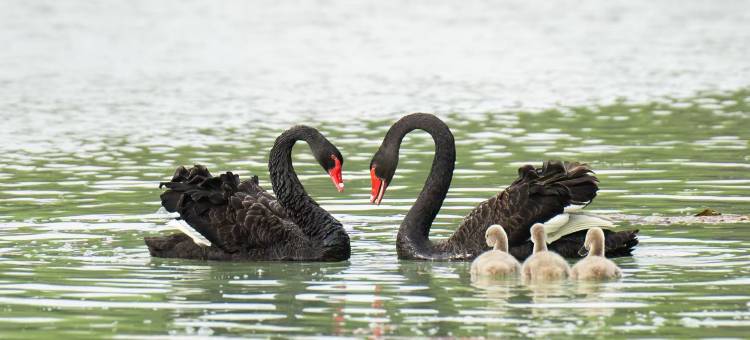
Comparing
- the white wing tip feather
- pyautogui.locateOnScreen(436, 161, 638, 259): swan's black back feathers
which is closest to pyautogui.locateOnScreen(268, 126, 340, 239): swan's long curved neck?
the white wing tip feather

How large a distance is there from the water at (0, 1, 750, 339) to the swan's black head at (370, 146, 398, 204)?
444mm

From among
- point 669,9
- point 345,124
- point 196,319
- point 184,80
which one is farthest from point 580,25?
point 196,319

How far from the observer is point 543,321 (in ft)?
27.3

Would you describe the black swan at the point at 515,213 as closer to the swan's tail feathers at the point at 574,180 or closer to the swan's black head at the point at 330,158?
the swan's tail feathers at the point at 574,180

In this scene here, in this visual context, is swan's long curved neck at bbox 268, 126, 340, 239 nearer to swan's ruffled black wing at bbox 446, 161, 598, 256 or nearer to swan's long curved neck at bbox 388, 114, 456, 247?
swan's long curved neck at bbox 388, 114, 456, 247

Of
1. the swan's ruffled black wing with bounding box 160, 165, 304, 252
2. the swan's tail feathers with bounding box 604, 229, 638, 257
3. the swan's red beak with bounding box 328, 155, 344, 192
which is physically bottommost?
the swan's tail feathers with bounding box 604, 229, 638, 257

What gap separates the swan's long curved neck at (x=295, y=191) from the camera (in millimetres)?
11172

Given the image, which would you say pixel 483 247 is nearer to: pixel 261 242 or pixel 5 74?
pixel 261 242

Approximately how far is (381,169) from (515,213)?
985mm

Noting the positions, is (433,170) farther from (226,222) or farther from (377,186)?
(226,222)

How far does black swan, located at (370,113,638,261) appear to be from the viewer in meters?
10.7

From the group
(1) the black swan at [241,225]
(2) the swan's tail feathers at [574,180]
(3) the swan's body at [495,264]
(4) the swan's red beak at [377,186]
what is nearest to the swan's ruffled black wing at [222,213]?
(1) the black swan at [241,225]

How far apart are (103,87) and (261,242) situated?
14.6m

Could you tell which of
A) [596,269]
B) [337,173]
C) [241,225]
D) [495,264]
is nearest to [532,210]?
[495,264]
